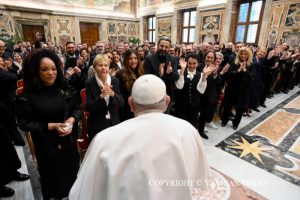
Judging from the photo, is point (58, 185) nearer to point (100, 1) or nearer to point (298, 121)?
point (298, 121)

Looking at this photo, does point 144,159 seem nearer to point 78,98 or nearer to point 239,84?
point 78,98

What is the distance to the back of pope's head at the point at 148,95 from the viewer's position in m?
1.08

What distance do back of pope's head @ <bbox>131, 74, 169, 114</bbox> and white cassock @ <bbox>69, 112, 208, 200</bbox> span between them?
0.19 ft

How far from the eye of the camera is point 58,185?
6.98 feet

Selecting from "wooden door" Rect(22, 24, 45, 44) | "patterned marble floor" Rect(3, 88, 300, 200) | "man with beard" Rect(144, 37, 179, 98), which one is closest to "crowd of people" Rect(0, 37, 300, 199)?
"man with beard" Rect(144, 37, 179, 98)

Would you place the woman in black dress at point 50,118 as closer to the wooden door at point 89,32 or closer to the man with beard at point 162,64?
the man with beard at point 162,64

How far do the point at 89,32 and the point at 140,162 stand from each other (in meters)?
16.8

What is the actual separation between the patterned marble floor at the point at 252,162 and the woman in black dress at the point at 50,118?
0.56 metres

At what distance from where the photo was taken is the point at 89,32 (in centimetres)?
1560

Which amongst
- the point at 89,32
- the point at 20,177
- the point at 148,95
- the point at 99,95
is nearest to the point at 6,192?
the point at 20,177

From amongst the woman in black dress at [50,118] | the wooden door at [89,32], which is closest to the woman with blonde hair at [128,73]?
the woman in black dress at [50,118]

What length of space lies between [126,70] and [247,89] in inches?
109

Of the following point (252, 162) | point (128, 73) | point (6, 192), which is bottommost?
point (252, 162)

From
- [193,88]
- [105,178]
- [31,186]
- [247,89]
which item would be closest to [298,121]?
[247,89]
